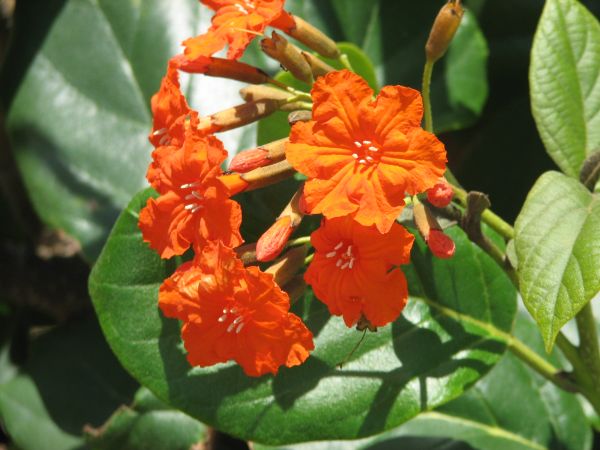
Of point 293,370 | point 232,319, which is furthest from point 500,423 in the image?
point 232,319

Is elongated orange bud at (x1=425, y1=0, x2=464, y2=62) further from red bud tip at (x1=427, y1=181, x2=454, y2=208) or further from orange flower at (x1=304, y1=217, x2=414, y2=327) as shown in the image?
orange flower at (x1=304, y1=217, x2=414, y2=327)

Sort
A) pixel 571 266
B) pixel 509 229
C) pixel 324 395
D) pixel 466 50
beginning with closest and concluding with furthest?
pixel 571 266 → pixel 509 229 → pixel 324 395 → pixel 466 50

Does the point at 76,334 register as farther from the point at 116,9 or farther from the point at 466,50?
the point at 466,50

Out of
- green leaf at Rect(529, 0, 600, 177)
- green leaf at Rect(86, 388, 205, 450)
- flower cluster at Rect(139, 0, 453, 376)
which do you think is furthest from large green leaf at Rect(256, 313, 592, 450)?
flower cluster at Rect(139, 0, 453, 376)

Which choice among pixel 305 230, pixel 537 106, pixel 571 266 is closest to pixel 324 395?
pixel 305 230

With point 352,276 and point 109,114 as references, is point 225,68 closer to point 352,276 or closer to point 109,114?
point 352,276

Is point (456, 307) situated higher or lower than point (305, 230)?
lower
